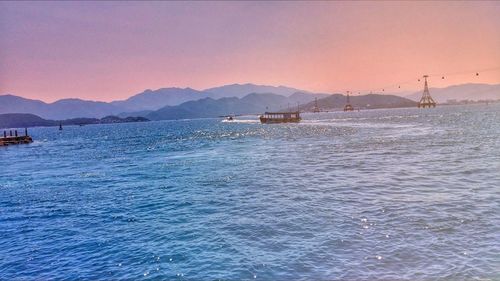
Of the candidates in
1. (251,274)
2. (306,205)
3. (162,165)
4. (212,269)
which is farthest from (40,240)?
(162,165)

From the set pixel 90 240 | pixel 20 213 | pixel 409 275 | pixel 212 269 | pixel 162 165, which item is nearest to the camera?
pixel 409 275

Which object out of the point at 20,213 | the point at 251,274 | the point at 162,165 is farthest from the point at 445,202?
the point at 162,165

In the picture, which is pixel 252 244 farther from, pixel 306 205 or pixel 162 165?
pixel 162 165

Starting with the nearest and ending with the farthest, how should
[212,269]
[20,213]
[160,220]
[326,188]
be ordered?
[212,269] < [160,220] < [20,213] < [326,188]

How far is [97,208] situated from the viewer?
82.5 ft

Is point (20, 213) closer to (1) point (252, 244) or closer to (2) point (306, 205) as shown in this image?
(1) point (252, 244)

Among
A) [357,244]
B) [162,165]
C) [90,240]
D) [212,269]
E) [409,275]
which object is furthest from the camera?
[162,165]

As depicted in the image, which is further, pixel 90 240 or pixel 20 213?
pixel 20 213

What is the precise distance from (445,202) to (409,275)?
1093 centimetres

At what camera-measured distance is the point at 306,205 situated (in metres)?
22.3

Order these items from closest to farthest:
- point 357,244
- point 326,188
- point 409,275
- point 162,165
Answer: point 409,275
point 357,244
point 326,188
point 162,165

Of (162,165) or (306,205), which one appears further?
(162,165)

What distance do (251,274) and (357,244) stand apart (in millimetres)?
5342

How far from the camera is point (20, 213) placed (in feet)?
82.5
